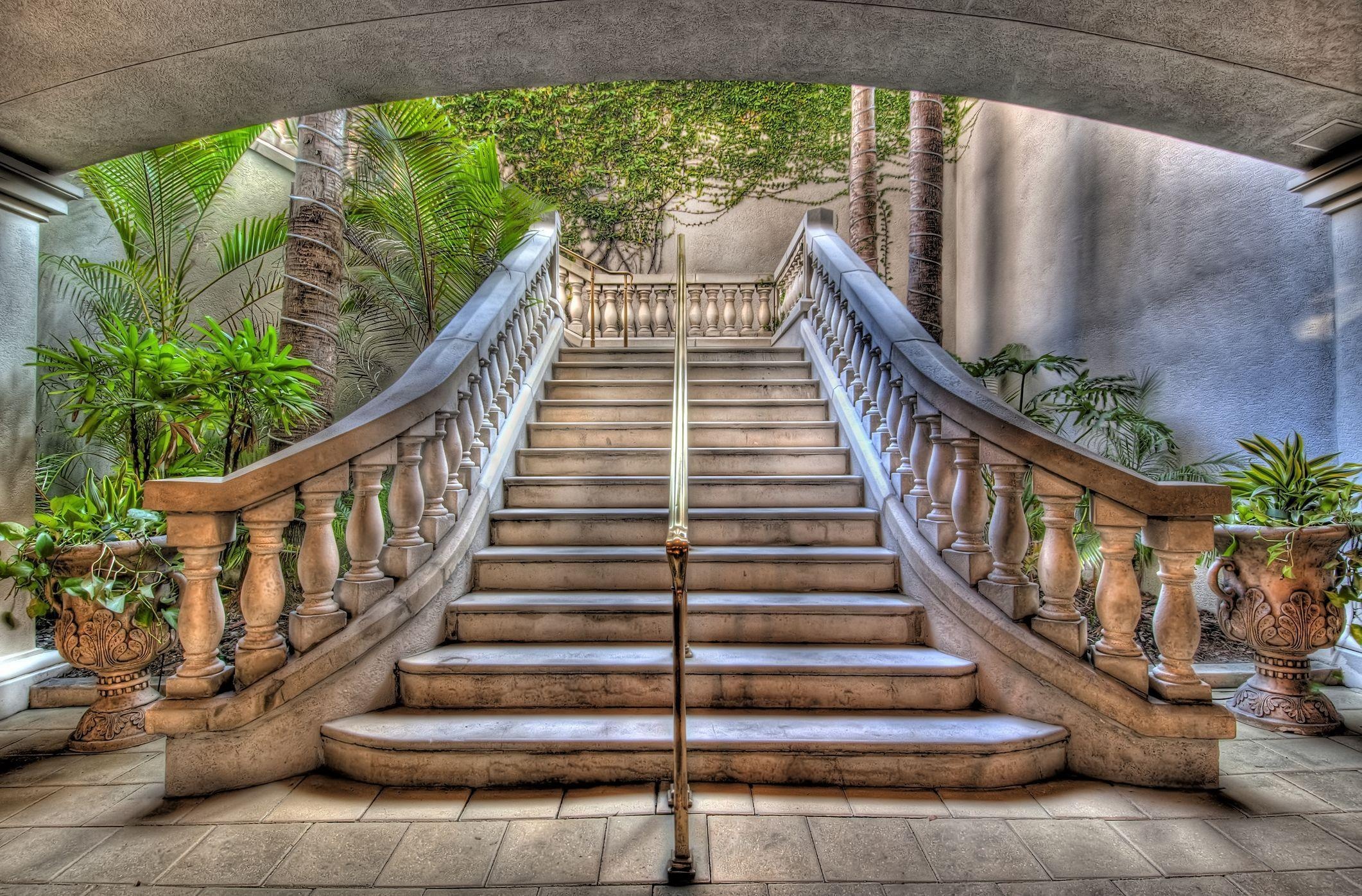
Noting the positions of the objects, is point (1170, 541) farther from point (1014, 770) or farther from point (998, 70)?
point (998, 70)

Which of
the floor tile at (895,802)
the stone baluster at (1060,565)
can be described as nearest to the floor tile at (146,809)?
the floor tile at (895,802)

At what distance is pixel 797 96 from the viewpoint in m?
8.77

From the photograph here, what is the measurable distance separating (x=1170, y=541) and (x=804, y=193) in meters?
8.10

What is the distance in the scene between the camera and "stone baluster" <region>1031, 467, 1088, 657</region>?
7.26 ft

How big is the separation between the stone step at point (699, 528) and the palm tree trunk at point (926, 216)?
330 cm

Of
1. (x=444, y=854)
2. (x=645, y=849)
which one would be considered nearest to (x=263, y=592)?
(x=444, y=854)

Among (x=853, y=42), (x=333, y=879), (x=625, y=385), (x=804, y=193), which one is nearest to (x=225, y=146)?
(x=625, y=385)

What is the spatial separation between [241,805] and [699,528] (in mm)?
2116

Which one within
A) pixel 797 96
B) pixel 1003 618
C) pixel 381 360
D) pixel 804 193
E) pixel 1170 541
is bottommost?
pixel 1003 618

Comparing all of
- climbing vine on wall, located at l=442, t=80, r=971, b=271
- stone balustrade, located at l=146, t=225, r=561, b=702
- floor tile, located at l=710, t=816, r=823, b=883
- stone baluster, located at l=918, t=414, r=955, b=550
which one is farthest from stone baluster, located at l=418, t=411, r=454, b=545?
climbing vine on wall, located at l=442, t=80, r=971, b=271

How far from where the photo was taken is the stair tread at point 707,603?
266cm

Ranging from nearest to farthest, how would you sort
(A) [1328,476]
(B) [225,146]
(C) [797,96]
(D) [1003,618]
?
(D) [1003,618]
(A) [1328,476]
(B) [225,146]
(C) [797,96]

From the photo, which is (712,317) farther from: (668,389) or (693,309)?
(668,389)

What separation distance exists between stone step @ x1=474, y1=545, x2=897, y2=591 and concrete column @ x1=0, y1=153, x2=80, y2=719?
6.67 ft
